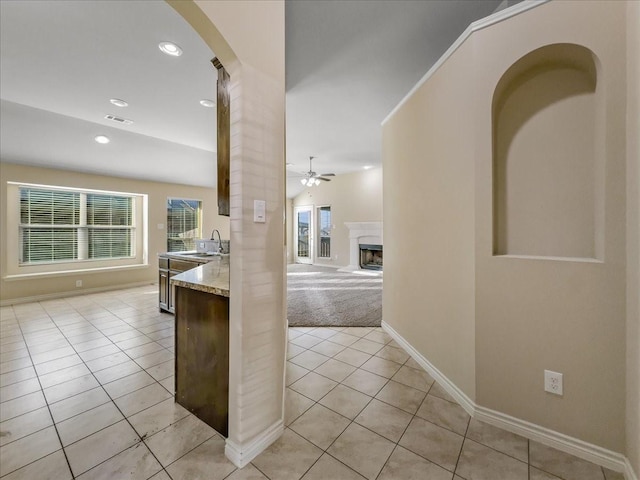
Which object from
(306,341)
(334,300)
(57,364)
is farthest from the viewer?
(334,300)

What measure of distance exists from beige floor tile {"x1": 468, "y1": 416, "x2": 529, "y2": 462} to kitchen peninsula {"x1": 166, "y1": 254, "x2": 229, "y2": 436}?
1.49 meters

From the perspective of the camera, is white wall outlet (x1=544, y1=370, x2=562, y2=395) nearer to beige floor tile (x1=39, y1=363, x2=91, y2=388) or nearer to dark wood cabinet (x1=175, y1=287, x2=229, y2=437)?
dark wood cabinet (x1=175, y1=287, x2=229, y2=437)

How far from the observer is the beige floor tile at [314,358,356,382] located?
225 cm

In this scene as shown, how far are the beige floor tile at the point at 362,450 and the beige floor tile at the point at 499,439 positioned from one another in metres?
0.53

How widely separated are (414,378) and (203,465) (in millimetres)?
1599

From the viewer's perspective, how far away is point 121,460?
142 cm

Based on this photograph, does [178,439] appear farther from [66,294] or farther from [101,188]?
[101,188]

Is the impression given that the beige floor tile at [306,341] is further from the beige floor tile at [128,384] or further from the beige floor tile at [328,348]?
the beige floor tile at [128,384]

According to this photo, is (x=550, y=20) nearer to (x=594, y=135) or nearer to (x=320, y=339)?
(x=594, y=135)

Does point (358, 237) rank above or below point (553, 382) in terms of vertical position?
above

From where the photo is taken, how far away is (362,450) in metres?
1.49

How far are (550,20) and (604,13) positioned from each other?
8.5 inches

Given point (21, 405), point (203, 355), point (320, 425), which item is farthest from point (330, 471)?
point (21, 405)

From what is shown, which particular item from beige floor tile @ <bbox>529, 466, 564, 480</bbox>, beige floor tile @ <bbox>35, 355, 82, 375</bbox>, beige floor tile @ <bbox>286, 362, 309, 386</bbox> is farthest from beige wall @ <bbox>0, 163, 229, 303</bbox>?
beige floor tile @ <bbox>529, 466, 564, 480</bbox>
